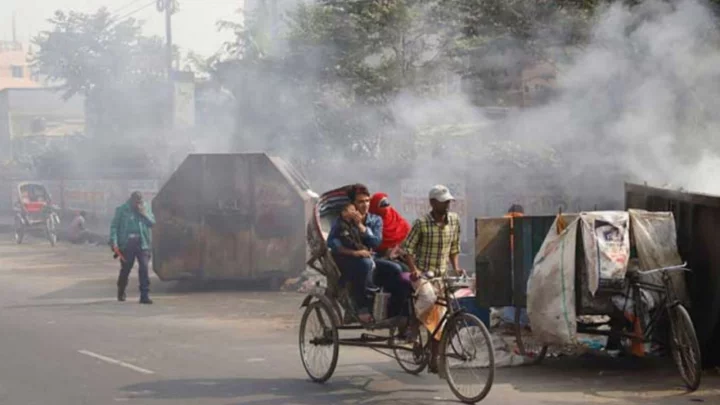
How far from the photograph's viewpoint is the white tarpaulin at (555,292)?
8.65m

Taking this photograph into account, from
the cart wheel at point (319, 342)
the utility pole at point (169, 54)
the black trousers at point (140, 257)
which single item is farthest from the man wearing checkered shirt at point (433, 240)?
the utility pole at point (169, 54)

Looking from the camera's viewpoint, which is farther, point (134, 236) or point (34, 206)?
point (34, 206)

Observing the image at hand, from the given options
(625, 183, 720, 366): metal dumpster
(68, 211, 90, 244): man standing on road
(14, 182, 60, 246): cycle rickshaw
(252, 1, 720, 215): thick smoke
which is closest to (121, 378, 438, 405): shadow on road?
(625, 183, 720, 366): metal dumpster

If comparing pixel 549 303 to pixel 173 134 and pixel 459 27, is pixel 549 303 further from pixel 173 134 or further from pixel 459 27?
pixel 173 134

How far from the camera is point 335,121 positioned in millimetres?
24219

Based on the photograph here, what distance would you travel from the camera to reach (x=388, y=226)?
910cm

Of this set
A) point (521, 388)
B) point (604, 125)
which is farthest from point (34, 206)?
point (521, 388)

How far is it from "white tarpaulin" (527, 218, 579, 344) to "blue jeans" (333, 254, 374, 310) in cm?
131

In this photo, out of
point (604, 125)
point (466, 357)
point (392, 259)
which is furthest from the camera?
point (604, 125)

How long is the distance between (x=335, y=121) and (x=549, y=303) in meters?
15.8

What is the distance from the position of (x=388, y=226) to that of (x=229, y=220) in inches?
320

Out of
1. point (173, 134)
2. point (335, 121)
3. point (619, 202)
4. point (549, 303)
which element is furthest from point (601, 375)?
point (173, 134)

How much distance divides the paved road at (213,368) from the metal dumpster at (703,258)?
0.34 metres

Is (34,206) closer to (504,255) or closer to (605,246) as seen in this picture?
(504,255)
